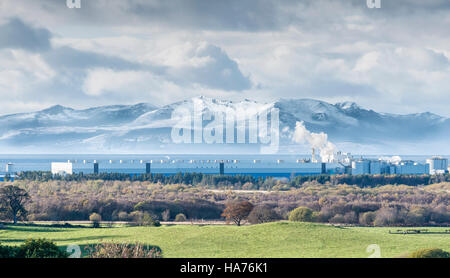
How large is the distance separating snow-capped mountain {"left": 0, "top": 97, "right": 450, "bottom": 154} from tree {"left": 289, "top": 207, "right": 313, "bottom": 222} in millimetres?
35187

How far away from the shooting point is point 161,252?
20.4 metres

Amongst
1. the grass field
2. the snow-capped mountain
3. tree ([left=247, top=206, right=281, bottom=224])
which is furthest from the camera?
the snow-capped mountain

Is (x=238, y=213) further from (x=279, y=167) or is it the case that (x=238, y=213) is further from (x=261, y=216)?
(x=279, y=167)

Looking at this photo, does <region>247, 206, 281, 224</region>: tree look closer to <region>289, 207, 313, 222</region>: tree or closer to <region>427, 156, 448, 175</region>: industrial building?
<region>289, 207, 313, 222</region>: tree

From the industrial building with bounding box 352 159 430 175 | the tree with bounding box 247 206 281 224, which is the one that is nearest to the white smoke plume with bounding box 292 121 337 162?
the industrial building with bounding box 352 159 430 175

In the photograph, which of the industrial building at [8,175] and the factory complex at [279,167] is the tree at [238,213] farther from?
the factory complex at [279,167]

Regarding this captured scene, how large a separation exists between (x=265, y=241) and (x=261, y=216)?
34.7 ft

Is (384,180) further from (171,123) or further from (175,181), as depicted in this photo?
(171,123)

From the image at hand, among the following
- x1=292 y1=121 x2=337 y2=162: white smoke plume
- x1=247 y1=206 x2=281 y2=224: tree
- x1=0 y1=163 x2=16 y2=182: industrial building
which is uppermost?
x1=292 y1=121 x2=337 y2=162: white smoke plume

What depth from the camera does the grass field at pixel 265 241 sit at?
67.2 feet

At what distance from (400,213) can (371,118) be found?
61.0 metres

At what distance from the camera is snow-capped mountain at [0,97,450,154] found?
8188cm

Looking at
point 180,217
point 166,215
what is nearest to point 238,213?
point 180,217

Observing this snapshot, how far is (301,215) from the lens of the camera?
32.9 meters
